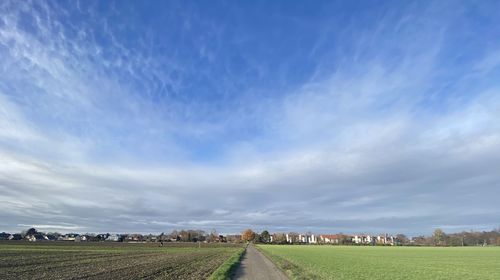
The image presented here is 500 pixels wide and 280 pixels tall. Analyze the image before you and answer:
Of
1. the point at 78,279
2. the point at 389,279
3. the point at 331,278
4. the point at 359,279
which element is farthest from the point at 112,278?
the point at 389,279

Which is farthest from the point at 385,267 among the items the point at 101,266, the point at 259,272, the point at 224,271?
the point at 101,266

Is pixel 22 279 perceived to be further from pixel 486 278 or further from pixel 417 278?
pixel 486 278

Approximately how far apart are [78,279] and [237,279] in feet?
30.8

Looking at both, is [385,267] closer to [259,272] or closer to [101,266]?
[259,272]

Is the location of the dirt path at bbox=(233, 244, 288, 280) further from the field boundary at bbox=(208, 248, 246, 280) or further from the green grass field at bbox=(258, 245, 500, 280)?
the green grass field at bbox=(258, 245, 500, 280)

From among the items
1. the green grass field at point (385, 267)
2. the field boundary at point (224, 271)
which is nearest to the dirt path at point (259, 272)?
the field boundary at point (224, 271)

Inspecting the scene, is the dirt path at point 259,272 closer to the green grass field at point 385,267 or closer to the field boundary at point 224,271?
the field boundary at point 224,271

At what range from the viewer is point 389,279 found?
1155 inches

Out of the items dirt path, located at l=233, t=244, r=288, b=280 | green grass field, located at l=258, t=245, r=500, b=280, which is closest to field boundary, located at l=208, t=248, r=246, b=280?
dirt path, located at l=233, t=244, r=288, b=280

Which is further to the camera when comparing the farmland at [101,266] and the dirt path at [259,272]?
the dirt path at [259,272]

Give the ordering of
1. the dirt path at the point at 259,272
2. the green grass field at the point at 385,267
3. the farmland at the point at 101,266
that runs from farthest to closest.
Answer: the green grass field at the point at 385,267 → the dirt path at the point at 259,272 → the farmland at the point at 101,266

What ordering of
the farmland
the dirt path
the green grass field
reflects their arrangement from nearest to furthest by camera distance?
the farmland < the dirt path < the green grass field

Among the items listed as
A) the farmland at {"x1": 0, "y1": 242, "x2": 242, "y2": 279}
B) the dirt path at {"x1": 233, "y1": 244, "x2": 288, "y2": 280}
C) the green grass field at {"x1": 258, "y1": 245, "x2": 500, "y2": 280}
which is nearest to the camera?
the farmland at {"x1": 0, "y1": 242, "x2": 242, "y2": 279}

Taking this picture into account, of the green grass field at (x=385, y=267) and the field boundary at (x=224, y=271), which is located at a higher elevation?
the field boundary at (x=224, y=271)
